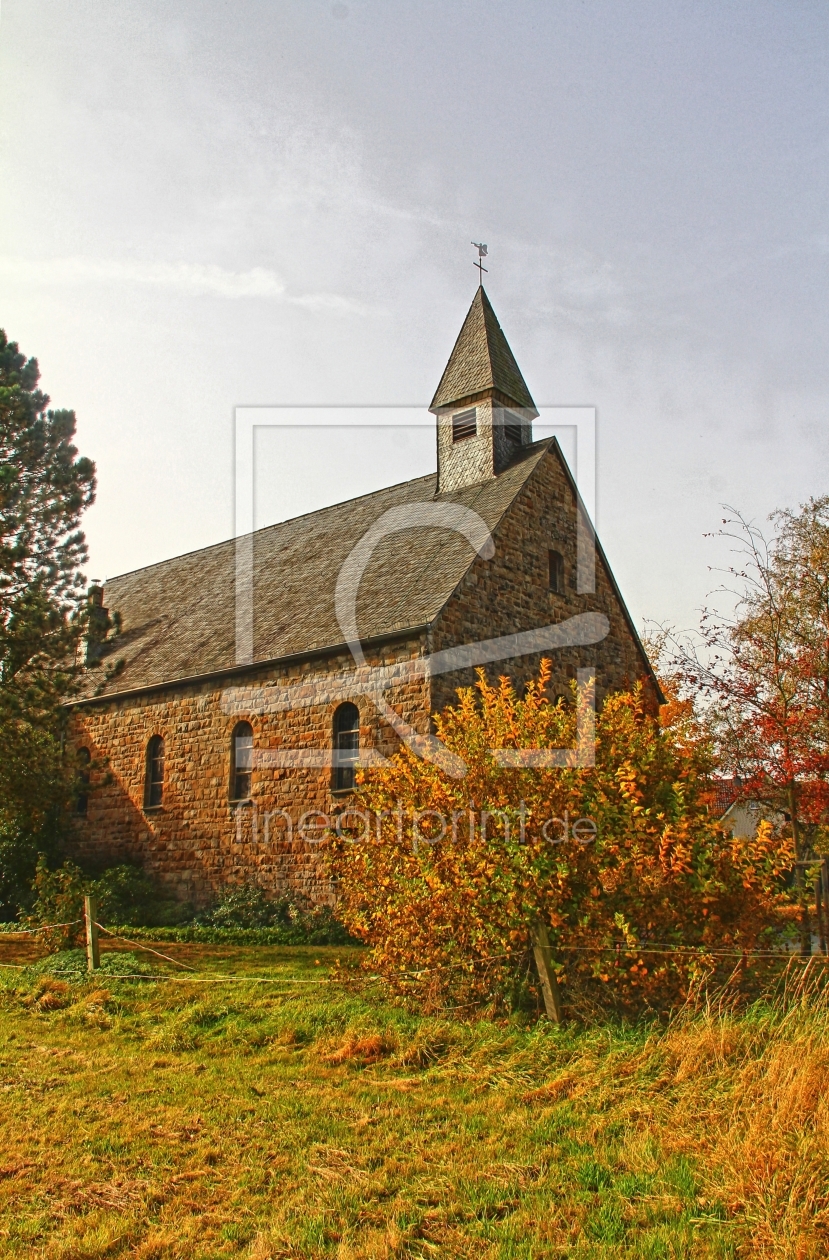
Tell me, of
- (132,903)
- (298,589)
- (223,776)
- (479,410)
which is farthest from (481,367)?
(132,903)

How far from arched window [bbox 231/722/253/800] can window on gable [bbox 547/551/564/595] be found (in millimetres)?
6883

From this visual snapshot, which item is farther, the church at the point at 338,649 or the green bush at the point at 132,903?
the green bush at the point at 132,903

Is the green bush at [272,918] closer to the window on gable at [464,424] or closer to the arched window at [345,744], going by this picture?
the arched window at [345,744]

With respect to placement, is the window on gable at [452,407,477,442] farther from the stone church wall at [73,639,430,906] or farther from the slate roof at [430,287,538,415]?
the stone church wall at [73,639,430,906]

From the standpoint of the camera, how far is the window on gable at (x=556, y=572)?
21.0 m

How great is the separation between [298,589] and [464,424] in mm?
5426

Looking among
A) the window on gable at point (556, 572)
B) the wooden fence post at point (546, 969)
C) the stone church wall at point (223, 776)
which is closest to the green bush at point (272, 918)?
the stone church wall at point (223, 776)

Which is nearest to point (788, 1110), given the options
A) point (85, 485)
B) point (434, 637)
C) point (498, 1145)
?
point (498, 1145)

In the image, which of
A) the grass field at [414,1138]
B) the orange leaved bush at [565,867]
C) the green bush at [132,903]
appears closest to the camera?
Result: the grass field at [414,1138]

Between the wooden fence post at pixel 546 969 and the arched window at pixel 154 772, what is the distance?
14.6 meters

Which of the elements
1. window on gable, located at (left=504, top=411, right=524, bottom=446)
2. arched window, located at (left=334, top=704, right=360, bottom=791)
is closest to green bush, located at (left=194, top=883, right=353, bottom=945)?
arched window, located at (left=334, top=704, right=360, bottom=791)

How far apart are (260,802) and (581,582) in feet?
27.3

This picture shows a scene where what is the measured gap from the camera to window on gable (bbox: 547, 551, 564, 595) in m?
21.0

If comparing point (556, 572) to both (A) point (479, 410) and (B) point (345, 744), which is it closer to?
(A) point (479, 410)
